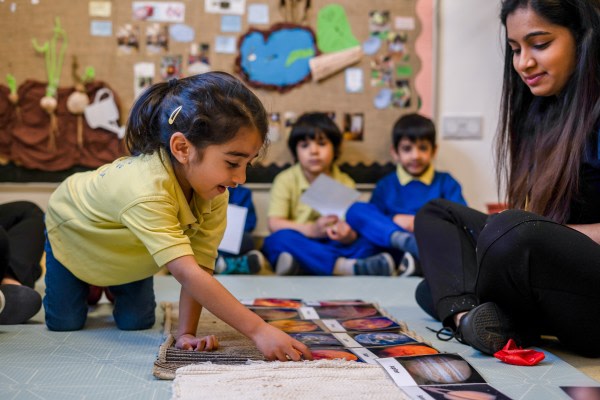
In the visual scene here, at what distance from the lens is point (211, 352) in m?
1.11

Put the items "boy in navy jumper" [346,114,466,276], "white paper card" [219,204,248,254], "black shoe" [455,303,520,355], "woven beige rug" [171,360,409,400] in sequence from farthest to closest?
"boy in navy jumper" [346,114,466,276]
"white paper card" [219,204,248,254]
"black shoe" [455,303,520,355]
"woven beige rug" [171,360,409,400]

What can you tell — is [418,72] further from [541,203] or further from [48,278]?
[48,278]

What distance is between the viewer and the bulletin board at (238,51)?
259 cm

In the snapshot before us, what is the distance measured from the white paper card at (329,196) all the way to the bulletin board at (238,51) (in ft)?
0.91

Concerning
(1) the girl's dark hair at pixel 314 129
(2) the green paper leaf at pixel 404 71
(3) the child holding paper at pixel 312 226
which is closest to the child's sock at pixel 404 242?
(3) the child holding paper at pixel 312 226

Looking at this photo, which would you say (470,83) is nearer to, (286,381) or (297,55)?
(297,55)

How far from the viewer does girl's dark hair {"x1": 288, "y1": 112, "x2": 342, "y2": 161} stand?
2516 millimetres

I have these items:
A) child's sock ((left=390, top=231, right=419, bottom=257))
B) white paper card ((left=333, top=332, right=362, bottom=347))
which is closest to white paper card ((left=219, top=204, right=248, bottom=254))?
child's sock ((left=390, top=231, right=419, bottom=257))

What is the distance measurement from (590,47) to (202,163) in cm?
72

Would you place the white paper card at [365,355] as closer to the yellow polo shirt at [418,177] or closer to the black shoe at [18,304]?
the black shoe at [18,304]

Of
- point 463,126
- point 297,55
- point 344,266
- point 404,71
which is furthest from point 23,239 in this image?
point 463,126

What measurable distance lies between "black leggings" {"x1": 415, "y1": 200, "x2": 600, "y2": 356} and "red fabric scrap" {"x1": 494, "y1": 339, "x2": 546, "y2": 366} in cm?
7

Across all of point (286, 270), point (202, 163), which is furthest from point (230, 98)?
point (286, 270)

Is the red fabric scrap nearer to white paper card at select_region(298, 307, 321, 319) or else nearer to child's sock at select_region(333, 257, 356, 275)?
white paper card at select_region(298, 307, 321, 319)
